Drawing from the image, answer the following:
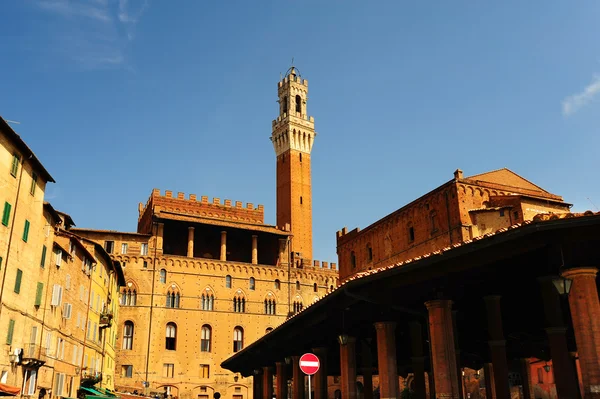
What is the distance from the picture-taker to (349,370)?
16484 mm

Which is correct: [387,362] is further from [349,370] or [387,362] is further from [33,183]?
[33,183]

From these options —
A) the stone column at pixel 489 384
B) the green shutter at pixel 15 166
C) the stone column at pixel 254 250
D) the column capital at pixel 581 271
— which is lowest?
the stone column at pixel 489 384

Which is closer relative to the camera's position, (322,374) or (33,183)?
(322,374)

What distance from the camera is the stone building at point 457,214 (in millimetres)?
31344

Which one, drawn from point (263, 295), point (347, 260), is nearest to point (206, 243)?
point (263, 295)

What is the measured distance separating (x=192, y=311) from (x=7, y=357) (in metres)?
25.6

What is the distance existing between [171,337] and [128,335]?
3.24 m

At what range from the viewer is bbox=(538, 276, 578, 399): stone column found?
9.53 m

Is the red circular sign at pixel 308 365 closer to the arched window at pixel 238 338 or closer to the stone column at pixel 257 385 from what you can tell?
the stone column at pixel 257 385

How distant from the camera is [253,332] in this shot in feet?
155

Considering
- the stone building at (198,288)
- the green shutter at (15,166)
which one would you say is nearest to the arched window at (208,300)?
the stone building at (198,288)

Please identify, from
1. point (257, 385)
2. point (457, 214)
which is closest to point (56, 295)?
point (257, 385)

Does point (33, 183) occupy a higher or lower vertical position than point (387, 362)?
higher

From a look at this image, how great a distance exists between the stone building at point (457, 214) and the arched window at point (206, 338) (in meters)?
14.1
